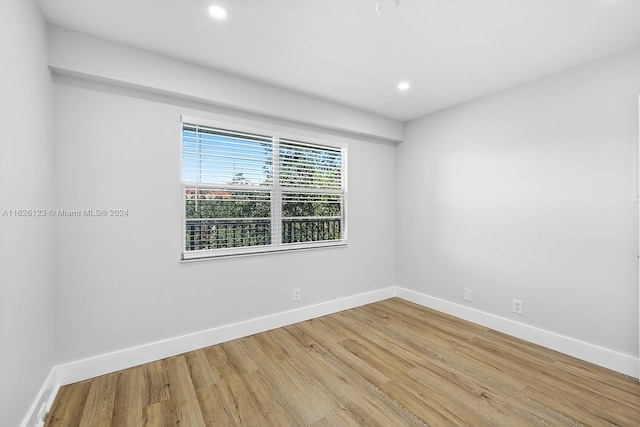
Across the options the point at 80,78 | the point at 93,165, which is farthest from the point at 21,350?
the point at 80,78

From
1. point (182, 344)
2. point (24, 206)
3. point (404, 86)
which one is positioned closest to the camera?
point (24, 206)

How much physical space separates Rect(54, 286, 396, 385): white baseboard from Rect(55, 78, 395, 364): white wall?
0.17 feet

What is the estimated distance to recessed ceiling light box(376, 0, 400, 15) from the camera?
1.69 m

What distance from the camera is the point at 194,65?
2.44 metres

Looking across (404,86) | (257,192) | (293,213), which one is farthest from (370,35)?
(293,213)

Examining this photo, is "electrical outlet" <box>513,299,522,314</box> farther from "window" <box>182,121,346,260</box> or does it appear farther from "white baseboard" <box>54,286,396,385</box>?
"window" <box>182,121,346,260</box>

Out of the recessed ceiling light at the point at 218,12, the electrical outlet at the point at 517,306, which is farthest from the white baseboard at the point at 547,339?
the recessed ceiling light at the point at 218,12

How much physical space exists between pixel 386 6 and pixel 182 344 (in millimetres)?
3031

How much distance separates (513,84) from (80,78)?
3.81 metres

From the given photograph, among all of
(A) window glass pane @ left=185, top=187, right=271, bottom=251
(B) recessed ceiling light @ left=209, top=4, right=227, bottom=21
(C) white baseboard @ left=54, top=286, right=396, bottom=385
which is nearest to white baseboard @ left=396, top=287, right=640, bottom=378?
(C) white baseboard @ left=54, top=286, right=396, bottom=385

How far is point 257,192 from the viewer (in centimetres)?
296

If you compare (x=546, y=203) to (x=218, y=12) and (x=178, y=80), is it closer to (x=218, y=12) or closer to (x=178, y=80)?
(x=218, y=12)

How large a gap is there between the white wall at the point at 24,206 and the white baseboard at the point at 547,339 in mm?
3718

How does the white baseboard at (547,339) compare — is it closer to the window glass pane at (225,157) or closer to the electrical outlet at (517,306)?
the electrical outlet at (517,306)
